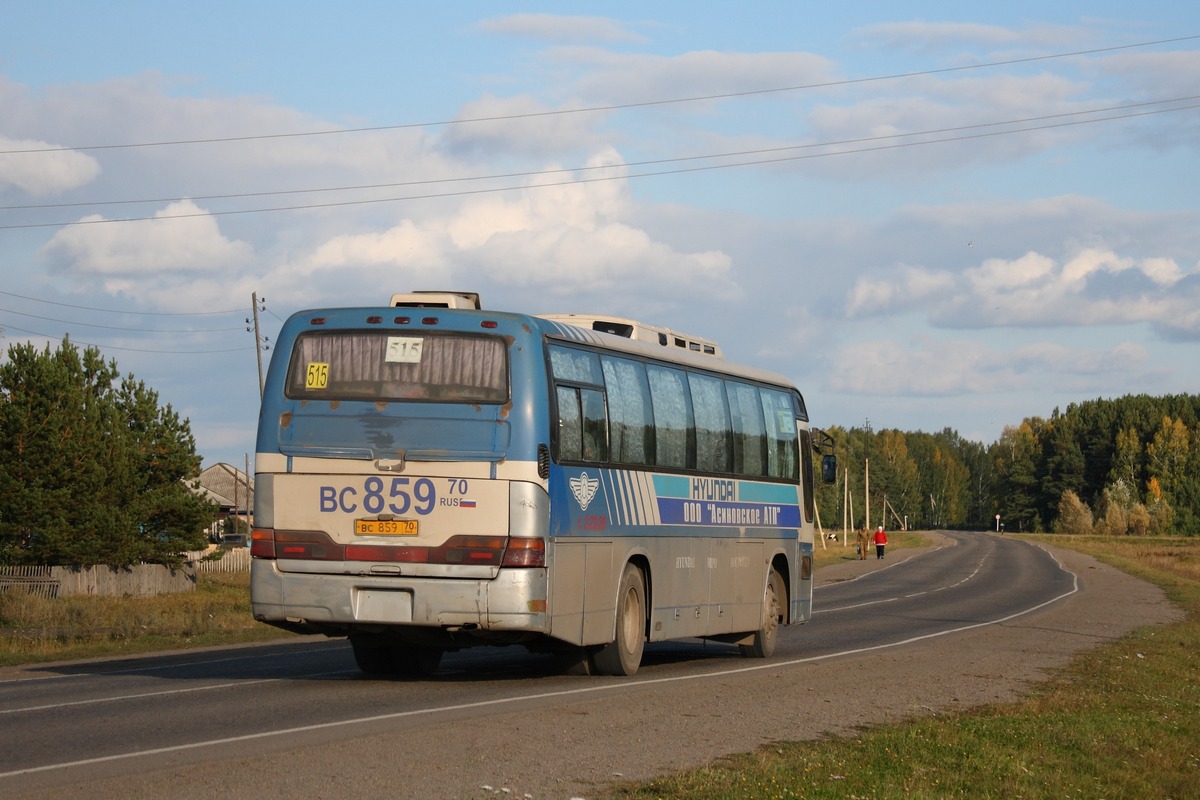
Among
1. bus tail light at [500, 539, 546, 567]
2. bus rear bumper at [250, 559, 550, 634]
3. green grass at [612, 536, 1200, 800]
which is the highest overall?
bus tail light at [500, 539, 546, 567]

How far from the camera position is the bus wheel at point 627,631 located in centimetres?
1623

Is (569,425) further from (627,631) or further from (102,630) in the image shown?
(102,630)

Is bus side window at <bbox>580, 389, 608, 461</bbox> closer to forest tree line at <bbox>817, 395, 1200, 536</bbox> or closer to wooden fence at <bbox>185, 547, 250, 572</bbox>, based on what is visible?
wooden fence at <bbox>185, 547, 250, 572</bbox>

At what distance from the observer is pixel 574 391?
15.2 meters

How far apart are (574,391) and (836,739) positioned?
4832 millimetres

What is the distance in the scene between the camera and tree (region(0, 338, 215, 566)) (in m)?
46.4

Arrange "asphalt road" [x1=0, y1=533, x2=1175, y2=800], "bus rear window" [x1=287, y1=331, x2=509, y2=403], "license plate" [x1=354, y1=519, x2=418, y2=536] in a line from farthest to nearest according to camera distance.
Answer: "bus rear window" [x1=287, y1=331, x2=509, y2=403], "license plate" [x1=354, y1=519, x2=418, y2=536], "asphalt road" [x1=0, y1=533, x2=1175, y2=800]

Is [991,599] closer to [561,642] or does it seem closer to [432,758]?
[561,642]

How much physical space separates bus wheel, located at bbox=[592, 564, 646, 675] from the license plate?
285 centimetres

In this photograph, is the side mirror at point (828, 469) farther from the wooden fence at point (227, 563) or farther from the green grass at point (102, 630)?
the wooden fence at point (227, 563)

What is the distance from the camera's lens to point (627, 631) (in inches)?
648

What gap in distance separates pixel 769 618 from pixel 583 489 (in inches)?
251

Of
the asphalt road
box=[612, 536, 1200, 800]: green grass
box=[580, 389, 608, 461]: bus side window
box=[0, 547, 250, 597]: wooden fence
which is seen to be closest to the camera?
the asphalt road

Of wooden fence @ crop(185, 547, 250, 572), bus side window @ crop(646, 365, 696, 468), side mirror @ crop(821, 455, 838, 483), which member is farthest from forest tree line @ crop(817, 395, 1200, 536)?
bus side window @ crop(646, 365, 696, 468)
